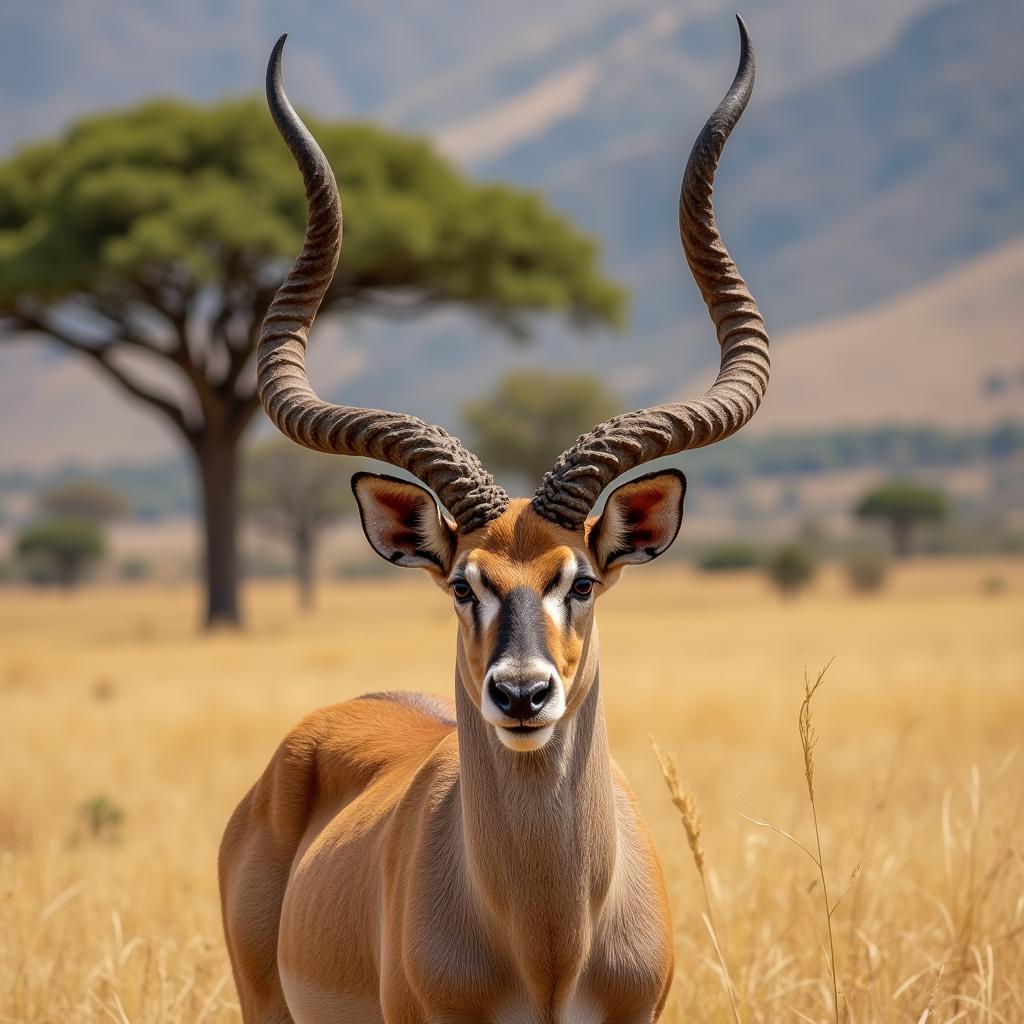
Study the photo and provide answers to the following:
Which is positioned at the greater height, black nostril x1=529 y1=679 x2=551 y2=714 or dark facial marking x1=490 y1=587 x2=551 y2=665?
dark facial marking x1=490 y1=587 x2=551 y2=665

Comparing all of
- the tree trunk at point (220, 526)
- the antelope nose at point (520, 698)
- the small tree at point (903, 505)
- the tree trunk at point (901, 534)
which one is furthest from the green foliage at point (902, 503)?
the antelope nose at point (520, 698)

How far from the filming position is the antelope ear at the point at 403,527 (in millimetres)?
4738

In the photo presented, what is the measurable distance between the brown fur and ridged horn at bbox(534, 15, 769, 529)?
0.14 metres

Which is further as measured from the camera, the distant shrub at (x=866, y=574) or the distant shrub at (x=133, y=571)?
the distant shrub at (x=133, y=571)

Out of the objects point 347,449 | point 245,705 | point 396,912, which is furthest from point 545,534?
point 245,705

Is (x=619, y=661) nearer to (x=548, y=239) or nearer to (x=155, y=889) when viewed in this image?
(x=548, y=239)

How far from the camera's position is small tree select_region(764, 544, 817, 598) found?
45188 millimetres

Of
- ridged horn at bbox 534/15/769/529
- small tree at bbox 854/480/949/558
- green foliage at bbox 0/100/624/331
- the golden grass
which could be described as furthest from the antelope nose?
small tree at bbox 854/480/949/558

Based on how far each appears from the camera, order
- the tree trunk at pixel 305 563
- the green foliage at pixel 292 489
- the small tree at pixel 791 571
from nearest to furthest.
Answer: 1. the small tree at pixel 791 571
2. the tree trunk at pixel 305 563
3. the green foliage at pixel 292 489

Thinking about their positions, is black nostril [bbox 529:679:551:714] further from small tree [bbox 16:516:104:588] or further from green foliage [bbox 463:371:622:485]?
small tree [bbox 16:516:104:588]

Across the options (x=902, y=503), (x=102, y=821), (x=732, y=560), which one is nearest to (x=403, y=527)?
(x=102, y=821)

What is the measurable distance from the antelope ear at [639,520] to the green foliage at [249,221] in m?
22.6

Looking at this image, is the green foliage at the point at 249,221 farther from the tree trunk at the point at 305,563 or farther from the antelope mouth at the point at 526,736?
the tree trunk at the point at 305,563

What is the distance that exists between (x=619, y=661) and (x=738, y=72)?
1709 centimetres
